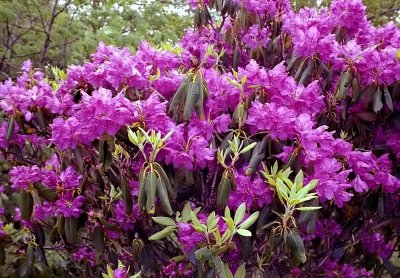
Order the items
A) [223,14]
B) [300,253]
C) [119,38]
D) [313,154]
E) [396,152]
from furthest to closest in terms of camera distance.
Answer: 1. [119,38]
2. [223,14]
3. [396,152]
4. [313,154]
5. [300,253]

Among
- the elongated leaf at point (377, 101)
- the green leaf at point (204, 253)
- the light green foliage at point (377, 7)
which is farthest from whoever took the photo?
the light green foliage at point (377, 7)

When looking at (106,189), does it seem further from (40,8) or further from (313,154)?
(40,8)

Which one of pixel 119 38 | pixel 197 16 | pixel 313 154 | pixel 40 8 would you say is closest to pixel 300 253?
pixel 313 154

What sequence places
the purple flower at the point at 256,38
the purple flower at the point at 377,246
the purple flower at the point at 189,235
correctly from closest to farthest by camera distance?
the purple flower at the point at 189,235, the purple flower at the point at 256,38, the purple flower at the point at 377,246

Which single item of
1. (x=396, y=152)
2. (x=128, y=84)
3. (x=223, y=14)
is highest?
(x=223, y=14)

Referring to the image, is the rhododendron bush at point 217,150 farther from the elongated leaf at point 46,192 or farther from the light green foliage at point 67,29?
the light green foliage at point 67,29

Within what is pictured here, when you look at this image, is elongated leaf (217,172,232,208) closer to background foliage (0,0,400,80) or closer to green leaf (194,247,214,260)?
green leaf (194,247,214,260)

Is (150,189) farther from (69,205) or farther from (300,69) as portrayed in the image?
(300,69)

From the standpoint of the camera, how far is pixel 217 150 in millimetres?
1918

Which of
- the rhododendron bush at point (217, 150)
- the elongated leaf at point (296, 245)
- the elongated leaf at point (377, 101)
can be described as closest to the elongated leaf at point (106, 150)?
the rhododendron bush at point (217, 150)

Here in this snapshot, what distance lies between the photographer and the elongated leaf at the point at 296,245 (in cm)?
166

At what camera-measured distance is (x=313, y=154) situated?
1821mm

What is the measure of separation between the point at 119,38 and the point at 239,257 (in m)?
2.13

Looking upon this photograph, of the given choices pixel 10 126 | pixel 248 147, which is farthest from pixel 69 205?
pixel 248 147
